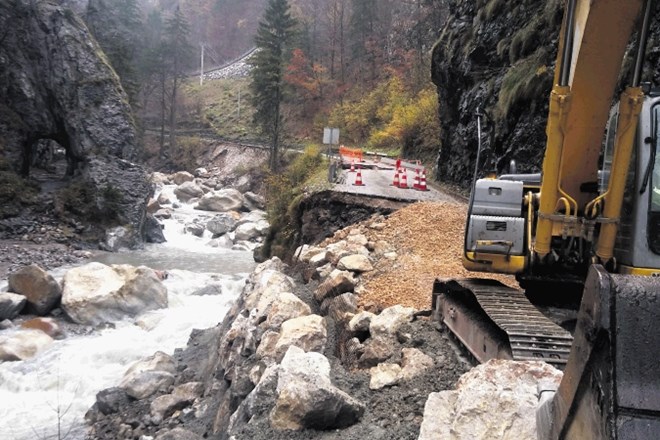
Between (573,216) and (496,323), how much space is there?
1197 mm

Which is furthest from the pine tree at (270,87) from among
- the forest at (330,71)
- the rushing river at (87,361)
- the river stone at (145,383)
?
the river stone at (145,383)

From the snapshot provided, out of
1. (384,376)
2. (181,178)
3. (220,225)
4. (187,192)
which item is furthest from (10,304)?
(181,178)

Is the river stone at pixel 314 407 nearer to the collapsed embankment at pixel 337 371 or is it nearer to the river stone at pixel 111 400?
the collapsed embankment at pixel 337 371

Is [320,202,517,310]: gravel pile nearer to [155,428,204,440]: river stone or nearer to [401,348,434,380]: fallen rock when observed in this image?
[401,348,434,380]: fallen rock

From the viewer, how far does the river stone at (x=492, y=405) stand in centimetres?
274

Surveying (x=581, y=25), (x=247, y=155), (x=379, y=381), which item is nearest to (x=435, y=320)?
(x=379, y=381)

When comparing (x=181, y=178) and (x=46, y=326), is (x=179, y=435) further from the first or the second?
(x=181, y=178)

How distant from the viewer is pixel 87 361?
394 inches

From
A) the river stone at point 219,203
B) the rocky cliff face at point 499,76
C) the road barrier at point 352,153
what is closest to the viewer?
the rocky cliff face at point 499,76

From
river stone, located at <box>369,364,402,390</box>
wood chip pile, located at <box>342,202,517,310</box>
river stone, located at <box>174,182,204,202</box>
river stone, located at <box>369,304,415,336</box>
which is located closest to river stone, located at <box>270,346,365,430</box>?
river stone, located at <box>369,364,402,390</box>

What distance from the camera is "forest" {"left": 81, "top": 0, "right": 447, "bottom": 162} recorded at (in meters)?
34.9

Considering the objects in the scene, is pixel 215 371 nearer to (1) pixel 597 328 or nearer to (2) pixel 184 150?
(1) pixel 597 328

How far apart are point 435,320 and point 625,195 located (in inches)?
94.2

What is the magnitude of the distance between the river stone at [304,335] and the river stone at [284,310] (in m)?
0.44
